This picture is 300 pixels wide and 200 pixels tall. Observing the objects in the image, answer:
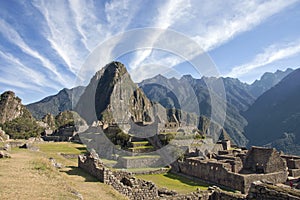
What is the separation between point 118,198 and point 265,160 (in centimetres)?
2034

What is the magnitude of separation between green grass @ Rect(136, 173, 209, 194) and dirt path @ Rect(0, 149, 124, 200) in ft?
38.1

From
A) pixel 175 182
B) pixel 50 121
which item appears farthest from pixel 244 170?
pixel 50 121

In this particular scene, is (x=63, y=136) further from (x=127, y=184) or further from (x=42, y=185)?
(x=42, y=185)

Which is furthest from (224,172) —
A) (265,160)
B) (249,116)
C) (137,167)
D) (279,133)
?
(249,116)

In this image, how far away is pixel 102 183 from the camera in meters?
11.6

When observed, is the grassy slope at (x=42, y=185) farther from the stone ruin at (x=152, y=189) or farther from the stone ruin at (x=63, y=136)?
the stone ruin at (x=63, y=136)

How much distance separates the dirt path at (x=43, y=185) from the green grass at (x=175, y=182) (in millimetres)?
11622

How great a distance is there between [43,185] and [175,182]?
58.5 ft

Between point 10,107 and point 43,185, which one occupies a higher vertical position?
point 10,107

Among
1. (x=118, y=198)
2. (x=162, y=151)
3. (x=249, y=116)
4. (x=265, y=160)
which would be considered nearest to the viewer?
(x=118, y=198)

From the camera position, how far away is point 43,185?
380 inches

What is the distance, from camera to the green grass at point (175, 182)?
22997 mm

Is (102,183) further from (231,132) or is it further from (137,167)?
(231,132)

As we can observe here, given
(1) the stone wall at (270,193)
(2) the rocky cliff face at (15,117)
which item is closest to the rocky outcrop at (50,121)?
(2) the rocky cliff face at (15,117)
